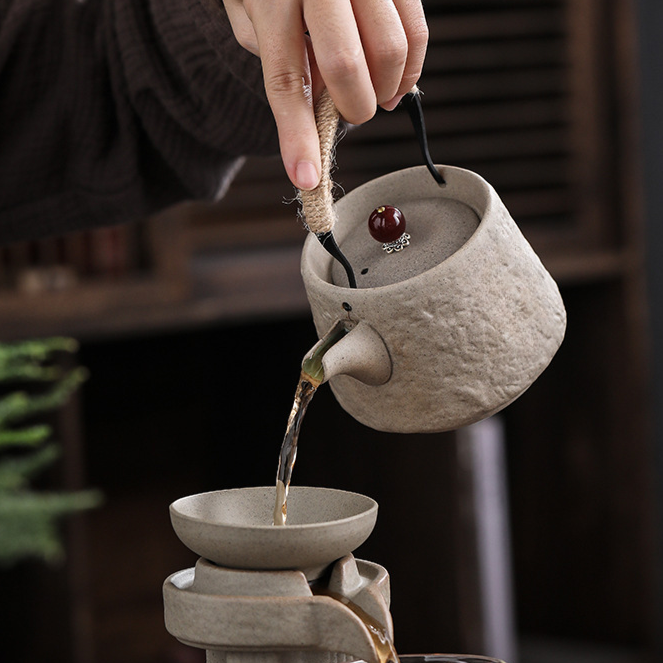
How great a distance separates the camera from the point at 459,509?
2.68m

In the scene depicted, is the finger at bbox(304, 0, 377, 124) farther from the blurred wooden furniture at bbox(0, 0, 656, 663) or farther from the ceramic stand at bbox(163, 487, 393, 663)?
the blurred wooden furniture at bbox(0, 0, 656, 663)

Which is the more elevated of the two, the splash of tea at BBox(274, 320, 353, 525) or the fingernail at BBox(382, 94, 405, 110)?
the fingernail at BBox(382, 94, 405, 110)

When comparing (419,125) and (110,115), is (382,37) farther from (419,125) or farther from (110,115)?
(110,115)

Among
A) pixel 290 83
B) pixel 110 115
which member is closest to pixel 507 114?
pixel 110 115

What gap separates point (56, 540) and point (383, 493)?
872 mm

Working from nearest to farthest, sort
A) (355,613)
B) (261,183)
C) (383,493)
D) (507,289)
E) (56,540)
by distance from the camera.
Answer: (355,613), (507,289), (56,540), (383,493), (261,183)

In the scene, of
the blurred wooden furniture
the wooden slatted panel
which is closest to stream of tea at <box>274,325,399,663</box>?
the blurred wooden furniture

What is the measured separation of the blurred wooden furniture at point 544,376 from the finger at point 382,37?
1.99 m

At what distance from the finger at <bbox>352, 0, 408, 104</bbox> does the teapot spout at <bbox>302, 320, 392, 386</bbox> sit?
0.63ft

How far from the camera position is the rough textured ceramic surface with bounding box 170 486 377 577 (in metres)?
0.75

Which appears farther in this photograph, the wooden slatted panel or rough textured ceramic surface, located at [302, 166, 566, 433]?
the wooden slatted panel

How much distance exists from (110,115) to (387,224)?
0.53m

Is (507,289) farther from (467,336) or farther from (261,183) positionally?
(261,183)

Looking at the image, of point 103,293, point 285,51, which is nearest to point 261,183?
point 103,293
